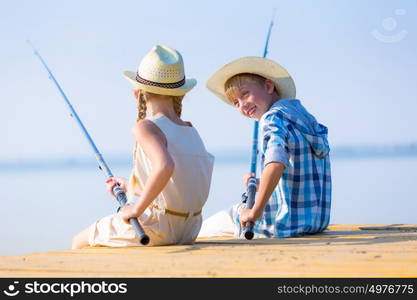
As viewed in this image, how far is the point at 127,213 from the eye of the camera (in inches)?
169

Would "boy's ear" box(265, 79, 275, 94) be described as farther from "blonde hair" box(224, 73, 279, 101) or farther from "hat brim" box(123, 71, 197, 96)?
"hat brim" box(123, 71, 197, 96)

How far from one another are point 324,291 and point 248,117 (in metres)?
2.08

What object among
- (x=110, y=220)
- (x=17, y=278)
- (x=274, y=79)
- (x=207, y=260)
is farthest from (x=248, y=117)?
(x=17, y=278)

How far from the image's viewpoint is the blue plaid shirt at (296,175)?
16.0 ft

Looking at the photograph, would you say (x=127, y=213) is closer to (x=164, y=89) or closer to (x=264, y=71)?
(x=164, y=89)

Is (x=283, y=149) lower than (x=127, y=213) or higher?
higher

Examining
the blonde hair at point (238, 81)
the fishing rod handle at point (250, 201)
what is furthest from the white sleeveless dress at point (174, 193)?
the blonde hair at point (238, 81)

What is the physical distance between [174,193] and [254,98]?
91 centimetres

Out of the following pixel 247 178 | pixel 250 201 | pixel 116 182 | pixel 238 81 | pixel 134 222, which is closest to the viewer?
pixel 134 222

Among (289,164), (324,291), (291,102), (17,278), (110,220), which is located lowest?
(324,291)

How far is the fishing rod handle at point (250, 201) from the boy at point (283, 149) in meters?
0.03

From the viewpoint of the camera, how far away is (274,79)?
5.16 m

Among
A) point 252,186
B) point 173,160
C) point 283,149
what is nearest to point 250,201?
point 252,186

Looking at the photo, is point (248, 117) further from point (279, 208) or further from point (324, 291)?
point (324, 291)
